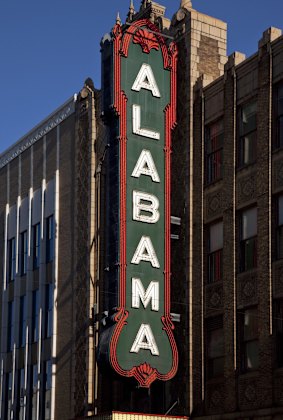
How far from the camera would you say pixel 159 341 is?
29.9 m

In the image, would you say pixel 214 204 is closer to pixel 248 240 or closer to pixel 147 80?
pixel 248 240

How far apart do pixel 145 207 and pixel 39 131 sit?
1301cm

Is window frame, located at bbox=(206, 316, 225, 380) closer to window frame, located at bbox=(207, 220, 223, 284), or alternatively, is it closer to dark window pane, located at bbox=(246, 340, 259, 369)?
dark window pane, located at bbox=(246, 340, 259, 369)

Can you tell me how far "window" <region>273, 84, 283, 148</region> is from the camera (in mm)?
28375

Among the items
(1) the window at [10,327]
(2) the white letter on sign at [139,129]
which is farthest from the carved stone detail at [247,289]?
(1) the window at [10,327]

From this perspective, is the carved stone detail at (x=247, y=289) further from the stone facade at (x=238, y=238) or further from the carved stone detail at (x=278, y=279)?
the carved stone detail at (x=278, y=279)

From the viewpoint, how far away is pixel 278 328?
89.6ft

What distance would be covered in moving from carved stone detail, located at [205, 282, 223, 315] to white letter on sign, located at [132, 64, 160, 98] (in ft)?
22.1

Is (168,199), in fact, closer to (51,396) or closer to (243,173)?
(243,173)

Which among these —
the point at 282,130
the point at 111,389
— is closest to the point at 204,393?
the point at 111,389

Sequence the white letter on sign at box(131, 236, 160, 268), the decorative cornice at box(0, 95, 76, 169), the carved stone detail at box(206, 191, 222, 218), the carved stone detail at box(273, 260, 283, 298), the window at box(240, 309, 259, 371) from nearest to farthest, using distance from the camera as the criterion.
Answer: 1. the carved stone detail at box(273, 260, 283, 298)
2. the window at box(240, 309, 259, 371)
3. the white letter on sign at box(131, 236, 160, 268)
4. the carved stone detail at box(206, 191, 222, 218)
5. the decorative cornice at box(0, 95, 76, 169)

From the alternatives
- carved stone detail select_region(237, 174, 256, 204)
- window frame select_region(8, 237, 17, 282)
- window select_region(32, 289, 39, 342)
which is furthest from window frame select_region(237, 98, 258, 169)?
window frame select_region(8, 237, 17, 282)

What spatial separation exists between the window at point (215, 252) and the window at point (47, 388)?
10374mm

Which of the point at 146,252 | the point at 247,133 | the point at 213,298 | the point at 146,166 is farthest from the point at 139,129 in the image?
the point at 213,298
